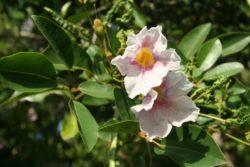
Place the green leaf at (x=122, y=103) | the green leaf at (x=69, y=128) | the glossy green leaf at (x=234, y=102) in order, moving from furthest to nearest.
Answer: the green leaf at (x=69, y=128), the glossy green leaf at (x=234, y=102), the green leaf at (x=122, y=103)

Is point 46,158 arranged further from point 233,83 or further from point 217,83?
point 217,83

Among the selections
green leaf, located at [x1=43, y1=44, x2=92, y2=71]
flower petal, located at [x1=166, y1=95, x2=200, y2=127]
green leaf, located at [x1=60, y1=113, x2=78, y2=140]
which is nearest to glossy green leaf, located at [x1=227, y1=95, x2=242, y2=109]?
flower petal, located at [x1=166, y1=95, x2=200, y2=127]

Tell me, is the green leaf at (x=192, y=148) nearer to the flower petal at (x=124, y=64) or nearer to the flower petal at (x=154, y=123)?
the flower petal at (x=154, y=123)

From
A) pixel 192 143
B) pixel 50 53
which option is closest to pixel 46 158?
pixel 50 53

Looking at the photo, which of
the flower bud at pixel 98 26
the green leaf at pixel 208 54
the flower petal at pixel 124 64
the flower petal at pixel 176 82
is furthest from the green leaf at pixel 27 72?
the green leaf at pixel 208 54

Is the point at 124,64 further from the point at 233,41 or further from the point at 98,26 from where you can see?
the point at 233,41

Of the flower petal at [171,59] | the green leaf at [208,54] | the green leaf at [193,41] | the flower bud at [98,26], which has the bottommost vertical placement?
the green leaf at [208,54]
